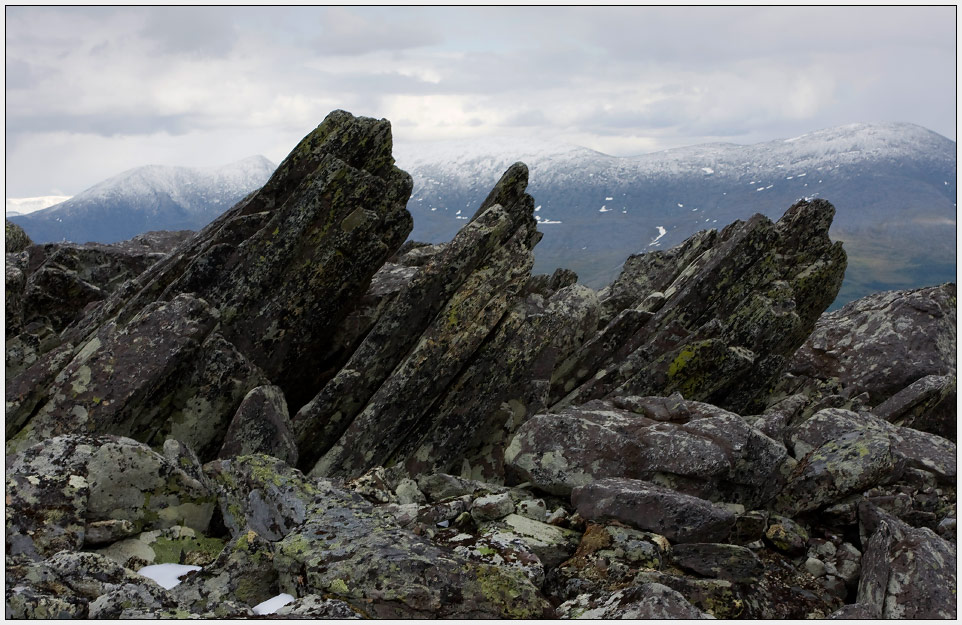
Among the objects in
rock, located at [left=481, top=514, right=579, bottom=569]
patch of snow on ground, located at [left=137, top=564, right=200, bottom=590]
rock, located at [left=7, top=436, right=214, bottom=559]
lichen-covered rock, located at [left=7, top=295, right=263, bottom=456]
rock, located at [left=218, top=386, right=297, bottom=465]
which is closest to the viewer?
patch of snow on ground, located at [left=137, top=564, right=200, bottom=590]

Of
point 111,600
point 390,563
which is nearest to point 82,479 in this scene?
point 111,600

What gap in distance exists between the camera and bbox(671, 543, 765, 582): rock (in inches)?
654

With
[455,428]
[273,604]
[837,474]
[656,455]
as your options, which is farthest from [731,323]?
[273,604]

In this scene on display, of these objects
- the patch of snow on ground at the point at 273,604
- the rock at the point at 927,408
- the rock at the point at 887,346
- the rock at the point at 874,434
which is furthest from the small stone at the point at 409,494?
the rock at the point at 887,346

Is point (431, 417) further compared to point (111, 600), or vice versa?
point (431, 417)

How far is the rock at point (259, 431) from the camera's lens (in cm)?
2480

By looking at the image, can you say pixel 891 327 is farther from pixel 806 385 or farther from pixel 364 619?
pixel 364 619

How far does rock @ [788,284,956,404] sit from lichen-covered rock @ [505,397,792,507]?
20.2 meters

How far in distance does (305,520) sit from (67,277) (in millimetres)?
30826

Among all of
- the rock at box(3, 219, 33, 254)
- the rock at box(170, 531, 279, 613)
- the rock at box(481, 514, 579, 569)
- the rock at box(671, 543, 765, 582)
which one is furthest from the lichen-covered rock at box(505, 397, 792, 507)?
the rock at box(3, 219, 33, 254)

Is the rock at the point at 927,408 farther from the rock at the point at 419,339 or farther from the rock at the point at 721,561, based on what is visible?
the rock at the point at 721,561

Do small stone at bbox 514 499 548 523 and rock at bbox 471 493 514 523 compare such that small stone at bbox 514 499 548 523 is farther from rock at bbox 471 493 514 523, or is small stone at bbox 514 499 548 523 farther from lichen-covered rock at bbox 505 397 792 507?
lichen-covered rock at bbox 505 397 792 507

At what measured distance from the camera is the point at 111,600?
504 inches

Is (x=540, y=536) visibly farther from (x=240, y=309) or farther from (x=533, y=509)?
(x=240, y=309)
